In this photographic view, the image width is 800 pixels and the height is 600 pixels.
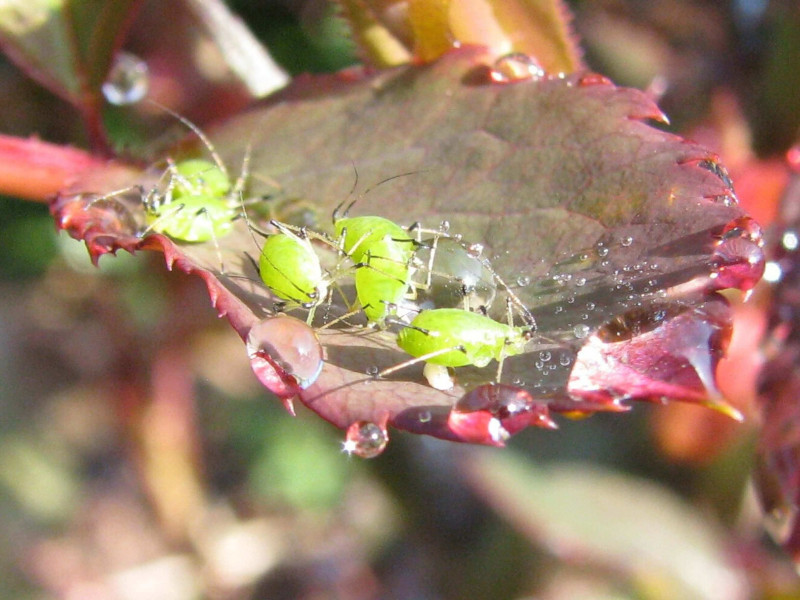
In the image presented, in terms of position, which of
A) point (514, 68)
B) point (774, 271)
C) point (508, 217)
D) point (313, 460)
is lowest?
point (313, 460)

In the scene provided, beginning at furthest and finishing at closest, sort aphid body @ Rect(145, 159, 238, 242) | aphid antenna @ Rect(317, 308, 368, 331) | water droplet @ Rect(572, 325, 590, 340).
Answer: aphid body @ Rect(145, 159, 238, 242) → aphid antenna @ Rect(317, 308, 368, 331) → water droplet @ Rect(572, 325, 590, 340)

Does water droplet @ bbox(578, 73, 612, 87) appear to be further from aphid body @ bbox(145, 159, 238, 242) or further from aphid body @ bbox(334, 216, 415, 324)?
aphid body @ bbox(145, 159, 238, 242)

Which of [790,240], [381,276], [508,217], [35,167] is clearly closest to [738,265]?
[508,217]

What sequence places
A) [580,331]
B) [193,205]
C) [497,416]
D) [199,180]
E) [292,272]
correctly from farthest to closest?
[199,180], [193,205], [292,272], [580,331], [497,416]

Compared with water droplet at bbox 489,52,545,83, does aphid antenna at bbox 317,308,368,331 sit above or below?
below

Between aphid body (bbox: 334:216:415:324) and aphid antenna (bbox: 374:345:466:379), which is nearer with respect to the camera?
aphid antenna (bbox: 374:345:466:379)

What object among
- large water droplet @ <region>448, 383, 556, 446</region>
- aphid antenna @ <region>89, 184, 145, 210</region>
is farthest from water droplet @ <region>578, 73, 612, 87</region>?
aphid antenna @ <region>89, 184, 145, 210</region>

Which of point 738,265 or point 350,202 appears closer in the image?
point 738,265

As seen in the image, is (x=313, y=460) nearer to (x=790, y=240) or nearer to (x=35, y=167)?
(x=35, y=167)

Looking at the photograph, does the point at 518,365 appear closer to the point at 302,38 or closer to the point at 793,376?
the point at 793,376
